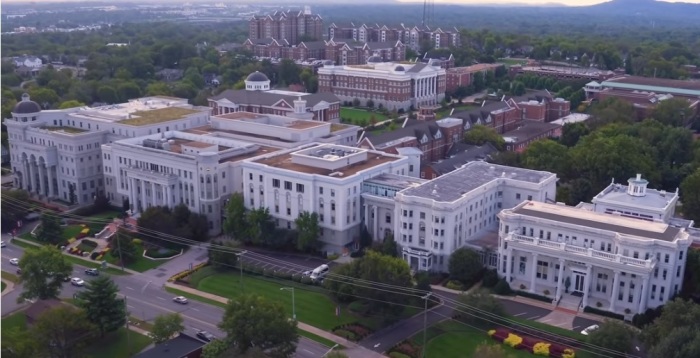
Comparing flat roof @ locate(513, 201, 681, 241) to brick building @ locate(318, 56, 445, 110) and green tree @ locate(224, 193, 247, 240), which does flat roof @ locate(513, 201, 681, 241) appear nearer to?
green tree @ locate(224, 193, 247, 240)

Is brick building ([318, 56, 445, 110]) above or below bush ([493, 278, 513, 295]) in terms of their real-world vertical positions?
above

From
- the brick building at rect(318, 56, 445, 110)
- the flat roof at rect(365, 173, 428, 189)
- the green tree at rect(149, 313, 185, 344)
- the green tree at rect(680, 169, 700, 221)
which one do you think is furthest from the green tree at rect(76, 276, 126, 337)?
the brick building at rect(318, 56, 445, 110)

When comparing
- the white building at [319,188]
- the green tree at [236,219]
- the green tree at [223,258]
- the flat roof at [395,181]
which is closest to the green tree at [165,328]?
the green tree at [223,258]

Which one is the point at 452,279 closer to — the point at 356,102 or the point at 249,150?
the point at 249,150

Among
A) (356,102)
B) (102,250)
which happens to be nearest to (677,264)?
(102,250)

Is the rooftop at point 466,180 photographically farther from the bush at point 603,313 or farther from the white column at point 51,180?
the white column at point 51,180

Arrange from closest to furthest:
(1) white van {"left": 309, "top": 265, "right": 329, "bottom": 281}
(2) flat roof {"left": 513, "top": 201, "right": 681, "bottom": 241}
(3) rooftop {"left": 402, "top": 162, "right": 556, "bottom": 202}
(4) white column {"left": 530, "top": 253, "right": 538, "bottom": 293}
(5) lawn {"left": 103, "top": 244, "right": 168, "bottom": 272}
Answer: (2) flat roof {"left": 513, "top": 201, "right": 681, "bottom": 241}, (4) white column {"left": 530, "top": 253, "right": 538, "bottom": 293}, (1) white van {"left": 309, "top": 265, "right": 329, "bottom": 281}, (3) rooftop {"left": 402, "top": 162, "right": 556, "bottom": 202}, (5) lawn {"left": 103, "top": 244, "right": 168, "bottom": 272}

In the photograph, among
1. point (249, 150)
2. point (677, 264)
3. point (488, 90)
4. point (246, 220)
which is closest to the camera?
point (677, 264)
